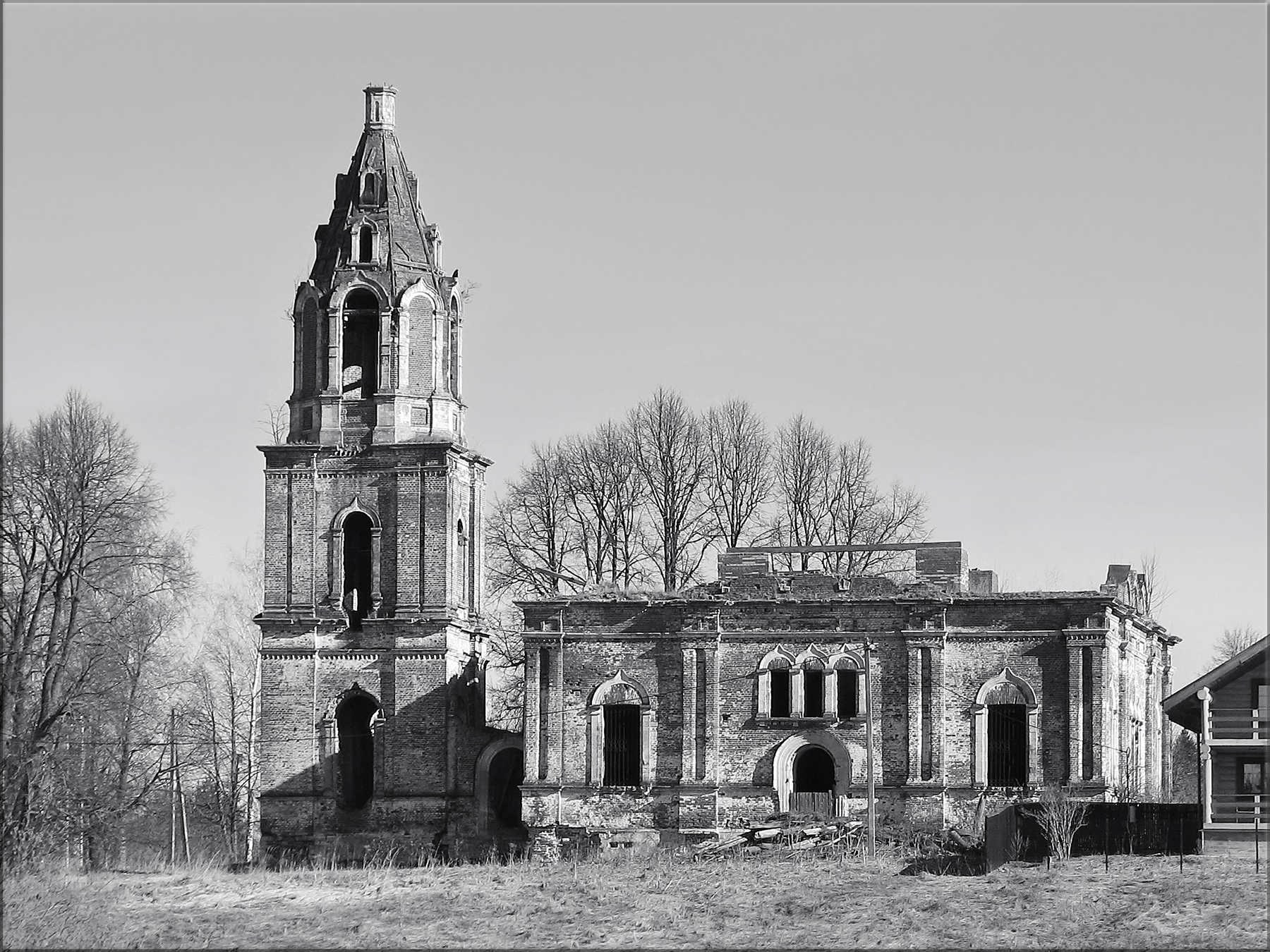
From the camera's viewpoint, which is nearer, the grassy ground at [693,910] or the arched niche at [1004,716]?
the grassy ground at [693,910]

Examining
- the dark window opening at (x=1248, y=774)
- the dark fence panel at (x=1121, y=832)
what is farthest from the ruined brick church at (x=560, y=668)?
the dark fence panel at (x=1121, y=832)

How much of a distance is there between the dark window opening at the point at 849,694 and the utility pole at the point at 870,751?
277 millimetres

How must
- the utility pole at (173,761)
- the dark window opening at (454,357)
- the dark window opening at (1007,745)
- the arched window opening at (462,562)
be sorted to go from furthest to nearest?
the utility pole at (173,761)
the dark window opening at (454,357)
the arched window opening at (462,562)
the dark window opening at (1007,745)

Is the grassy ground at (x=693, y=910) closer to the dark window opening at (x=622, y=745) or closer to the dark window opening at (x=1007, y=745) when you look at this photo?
the dark window opening at (x=622, y=745)

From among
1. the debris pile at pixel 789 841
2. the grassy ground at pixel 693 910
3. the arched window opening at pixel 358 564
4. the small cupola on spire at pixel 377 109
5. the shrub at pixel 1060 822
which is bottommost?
the grassy ground at pixel 693 910

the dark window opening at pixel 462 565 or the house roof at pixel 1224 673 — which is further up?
the dark window opening at pixel 462 565

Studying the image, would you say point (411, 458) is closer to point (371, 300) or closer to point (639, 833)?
point (371, 300)

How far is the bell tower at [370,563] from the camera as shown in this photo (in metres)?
45.9

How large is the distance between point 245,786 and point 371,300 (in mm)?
16416

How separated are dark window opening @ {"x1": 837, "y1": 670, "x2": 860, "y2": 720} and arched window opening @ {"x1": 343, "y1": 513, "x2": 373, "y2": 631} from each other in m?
10.0

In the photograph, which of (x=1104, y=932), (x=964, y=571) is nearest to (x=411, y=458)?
(x=964, y=571)

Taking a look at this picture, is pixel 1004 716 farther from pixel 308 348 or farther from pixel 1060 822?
pixel 308 348

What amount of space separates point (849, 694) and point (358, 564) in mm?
10729

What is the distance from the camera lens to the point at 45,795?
40.9 meters
